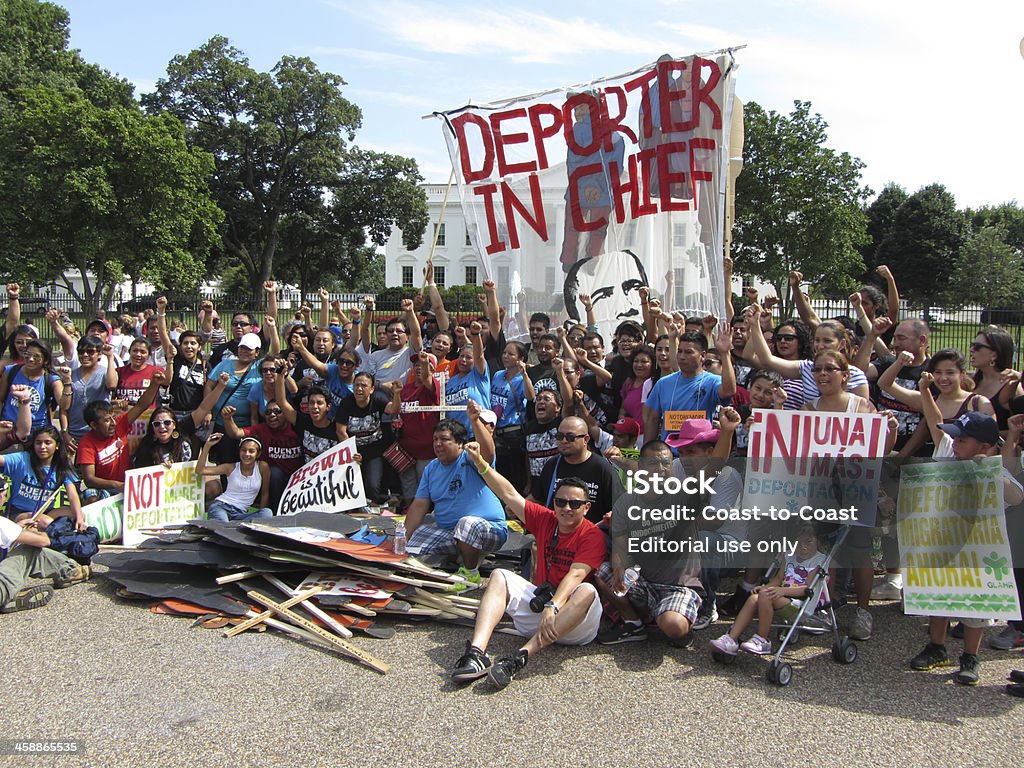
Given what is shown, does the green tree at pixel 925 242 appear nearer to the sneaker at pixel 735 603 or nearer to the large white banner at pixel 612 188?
→ the large white banner at pixel 612 188

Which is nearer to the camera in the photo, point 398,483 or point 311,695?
point 311,695

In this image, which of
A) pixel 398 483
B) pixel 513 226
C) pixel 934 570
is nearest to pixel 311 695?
pixel 934 570

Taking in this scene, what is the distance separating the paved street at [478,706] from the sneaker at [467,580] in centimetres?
55

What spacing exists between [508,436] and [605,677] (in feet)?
10.9

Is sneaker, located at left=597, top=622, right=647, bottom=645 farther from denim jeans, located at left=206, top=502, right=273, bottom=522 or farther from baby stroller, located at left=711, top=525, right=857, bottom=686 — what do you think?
denim jeans, located at left=206, top=502, right=273, bottom=522

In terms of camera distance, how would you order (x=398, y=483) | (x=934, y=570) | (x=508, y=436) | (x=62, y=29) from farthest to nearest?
(x=62, y=29)
(x=398, y=483)
(x=508, y=436)
(x=934, y=570)

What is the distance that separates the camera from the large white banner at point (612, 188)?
9.16 meters

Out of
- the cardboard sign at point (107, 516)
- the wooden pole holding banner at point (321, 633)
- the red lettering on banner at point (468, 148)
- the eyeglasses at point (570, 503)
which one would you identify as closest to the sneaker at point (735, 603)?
the eyeglasses at point (570, 503)

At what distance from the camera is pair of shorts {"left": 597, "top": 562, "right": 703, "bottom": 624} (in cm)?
496

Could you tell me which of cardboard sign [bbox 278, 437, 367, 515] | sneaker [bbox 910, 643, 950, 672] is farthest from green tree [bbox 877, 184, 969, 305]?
sneaker [bbox 910, 643, 950, 672]

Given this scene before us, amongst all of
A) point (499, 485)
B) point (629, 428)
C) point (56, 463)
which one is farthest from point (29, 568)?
point (629, 428)

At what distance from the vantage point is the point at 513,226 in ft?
32.2

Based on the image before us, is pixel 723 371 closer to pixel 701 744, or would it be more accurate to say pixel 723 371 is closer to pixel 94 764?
pixel 701 744

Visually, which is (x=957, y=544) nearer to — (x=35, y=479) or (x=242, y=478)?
(x=242, y=478)
